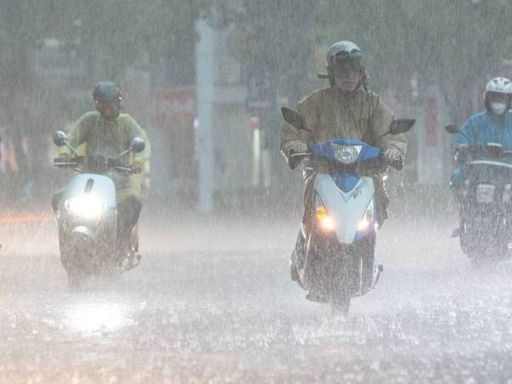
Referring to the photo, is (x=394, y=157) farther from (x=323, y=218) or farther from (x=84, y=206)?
(x=84, y=206)

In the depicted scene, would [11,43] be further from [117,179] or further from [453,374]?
[453,374]

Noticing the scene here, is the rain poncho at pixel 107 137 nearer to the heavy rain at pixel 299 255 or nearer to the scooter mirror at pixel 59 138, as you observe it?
the heavy rain at pixel 299 255

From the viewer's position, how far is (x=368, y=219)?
10.2 metres

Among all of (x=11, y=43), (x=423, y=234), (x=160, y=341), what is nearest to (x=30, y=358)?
(x=160, y=341)

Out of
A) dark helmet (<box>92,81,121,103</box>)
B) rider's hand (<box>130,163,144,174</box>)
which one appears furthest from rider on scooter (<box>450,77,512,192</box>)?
dark helmet (<box>92,81,121,103</box>)

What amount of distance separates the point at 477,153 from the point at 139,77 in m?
42.5

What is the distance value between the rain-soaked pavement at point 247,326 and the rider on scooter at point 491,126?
1097mm

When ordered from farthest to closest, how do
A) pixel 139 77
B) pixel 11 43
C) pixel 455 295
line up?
1. pixel 139 77
2. pixel 11 43
3. pixel 455 295

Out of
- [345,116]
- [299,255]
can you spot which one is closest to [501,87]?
[345,116]

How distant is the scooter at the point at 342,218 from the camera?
10070 millimetres

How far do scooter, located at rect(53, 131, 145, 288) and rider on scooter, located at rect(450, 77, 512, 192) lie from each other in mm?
3496

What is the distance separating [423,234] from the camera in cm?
2152

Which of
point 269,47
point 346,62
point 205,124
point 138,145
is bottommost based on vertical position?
point 205,124

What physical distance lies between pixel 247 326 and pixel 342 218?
96 centimetres
